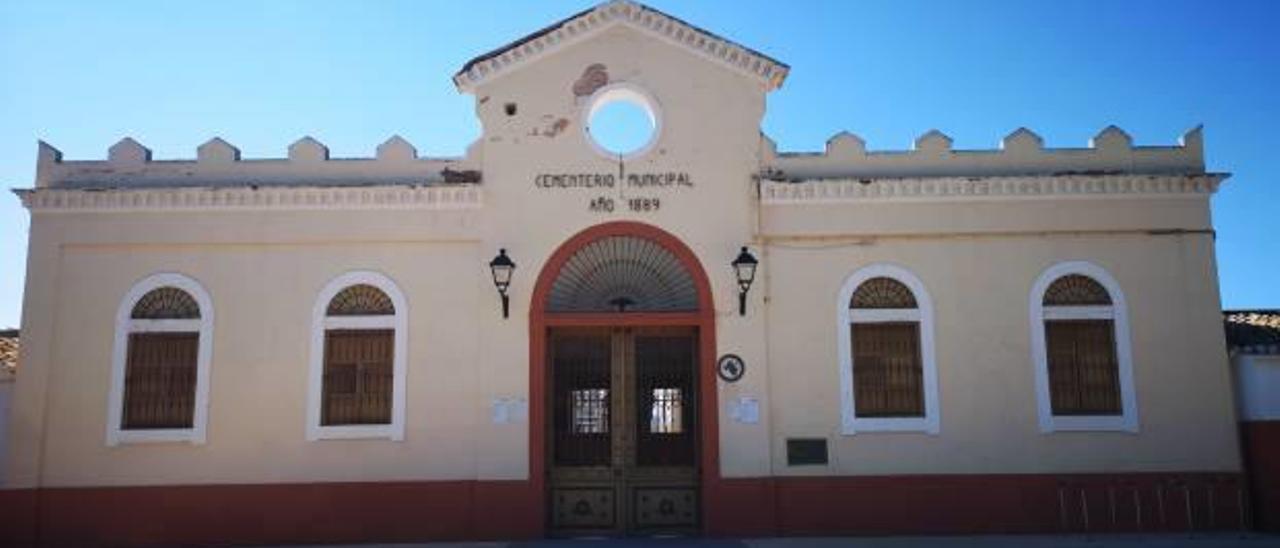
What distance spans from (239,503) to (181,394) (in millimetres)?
1570

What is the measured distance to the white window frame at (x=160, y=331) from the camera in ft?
43.9

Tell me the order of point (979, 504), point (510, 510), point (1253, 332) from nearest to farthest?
point (510, 510) < point (979, 504) < point (1253, 332)

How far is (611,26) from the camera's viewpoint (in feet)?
46.5

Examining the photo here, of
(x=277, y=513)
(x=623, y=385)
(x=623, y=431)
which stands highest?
Answer: (x=623, y=385)

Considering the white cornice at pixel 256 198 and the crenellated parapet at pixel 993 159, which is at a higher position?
the crenellated parapet at pixel 993 159

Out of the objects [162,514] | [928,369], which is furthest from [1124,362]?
[162,514]

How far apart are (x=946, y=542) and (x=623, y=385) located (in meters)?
4.25

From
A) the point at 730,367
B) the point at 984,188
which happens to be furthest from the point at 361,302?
the point at 984,188

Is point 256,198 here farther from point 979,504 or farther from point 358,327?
point 979,504

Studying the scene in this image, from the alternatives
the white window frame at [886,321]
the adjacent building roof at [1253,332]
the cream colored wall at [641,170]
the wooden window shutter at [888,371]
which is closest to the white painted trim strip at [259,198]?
the cream colored wall at [641,170]

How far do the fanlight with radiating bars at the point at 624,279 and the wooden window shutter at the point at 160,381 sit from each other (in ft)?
15.3

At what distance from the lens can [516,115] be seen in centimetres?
1405

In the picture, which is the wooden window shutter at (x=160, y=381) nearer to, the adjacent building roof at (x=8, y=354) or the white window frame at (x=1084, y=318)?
the adjacent building roof at (x=8, y=354)

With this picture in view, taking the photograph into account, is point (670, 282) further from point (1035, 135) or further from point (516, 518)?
point (1035, 135)
